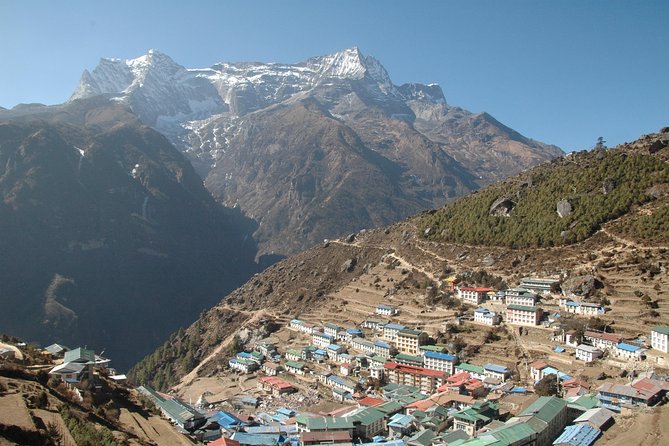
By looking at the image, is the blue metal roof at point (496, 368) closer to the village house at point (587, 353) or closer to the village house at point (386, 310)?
the village house at point (587, 353)

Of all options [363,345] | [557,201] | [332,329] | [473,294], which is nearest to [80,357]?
[363,345]

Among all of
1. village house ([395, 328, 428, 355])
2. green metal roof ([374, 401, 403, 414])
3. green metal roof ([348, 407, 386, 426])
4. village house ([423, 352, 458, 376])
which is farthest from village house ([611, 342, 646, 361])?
green metal roof ([348, 407, 386, 426])

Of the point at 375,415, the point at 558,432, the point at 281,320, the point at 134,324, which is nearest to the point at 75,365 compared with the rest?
the point at 375,415

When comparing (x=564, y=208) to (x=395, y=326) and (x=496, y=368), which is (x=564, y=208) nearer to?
(x=395, y=326)

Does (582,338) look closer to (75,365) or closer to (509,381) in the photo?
(509,381)

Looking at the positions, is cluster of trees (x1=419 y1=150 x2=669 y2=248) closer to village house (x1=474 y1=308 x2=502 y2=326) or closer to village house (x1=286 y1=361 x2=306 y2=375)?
village house (x1=474 y1=308 x2=502 y2=326)

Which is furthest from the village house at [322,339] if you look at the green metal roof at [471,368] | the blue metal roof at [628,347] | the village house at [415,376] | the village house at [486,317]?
the blue metal roof at [628,347]
